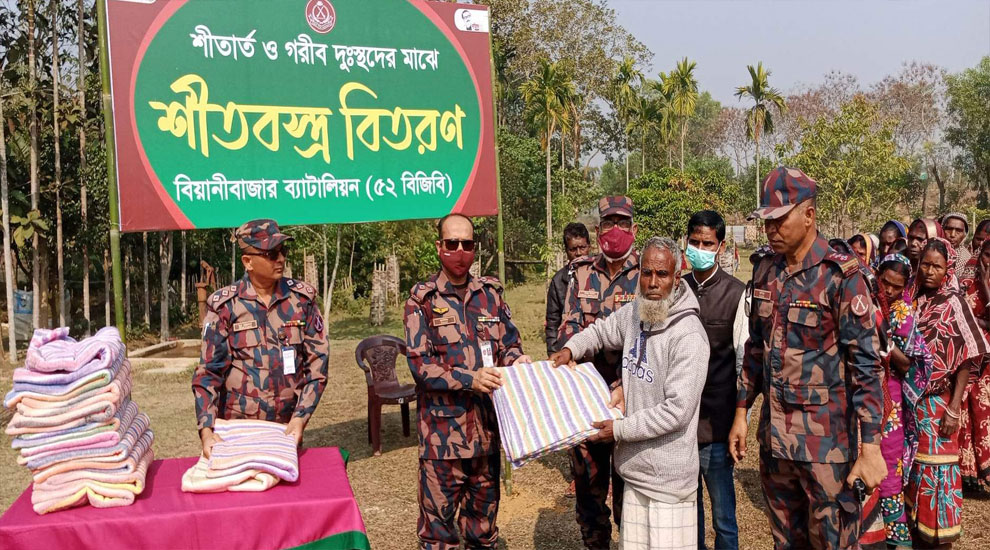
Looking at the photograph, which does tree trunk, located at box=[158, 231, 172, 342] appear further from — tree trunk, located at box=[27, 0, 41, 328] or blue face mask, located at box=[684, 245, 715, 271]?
blue face mask, located at box=[684, 245, 715, 271]

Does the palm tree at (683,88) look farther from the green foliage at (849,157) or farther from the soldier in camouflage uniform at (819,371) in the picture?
the soldier in camouflage uniform at (819,371)

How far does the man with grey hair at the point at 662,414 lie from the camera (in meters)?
3.12

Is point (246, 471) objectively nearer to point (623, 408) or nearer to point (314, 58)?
point (623, 408)

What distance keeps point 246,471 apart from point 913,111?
47.8 m

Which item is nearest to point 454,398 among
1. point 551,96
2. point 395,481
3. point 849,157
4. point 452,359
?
point 452,359

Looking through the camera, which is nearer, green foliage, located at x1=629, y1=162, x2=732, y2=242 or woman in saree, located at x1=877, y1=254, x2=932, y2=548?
woman in saree, located at x1=877, y1=254, x2=932, y2=548

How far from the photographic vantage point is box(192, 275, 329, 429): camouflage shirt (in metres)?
3.62

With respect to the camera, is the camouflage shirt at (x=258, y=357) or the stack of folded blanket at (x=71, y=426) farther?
the camouflage shirt at (x=258, y=357)

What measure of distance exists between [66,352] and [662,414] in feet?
7.86

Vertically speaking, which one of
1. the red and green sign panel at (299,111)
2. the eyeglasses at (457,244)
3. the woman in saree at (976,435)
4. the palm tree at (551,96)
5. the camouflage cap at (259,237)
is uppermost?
the palm tree at (551,96)

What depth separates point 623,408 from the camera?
346 cm

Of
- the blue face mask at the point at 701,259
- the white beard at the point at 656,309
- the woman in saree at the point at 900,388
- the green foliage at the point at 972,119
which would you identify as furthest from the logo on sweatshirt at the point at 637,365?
the green foliage at the point at 972,119

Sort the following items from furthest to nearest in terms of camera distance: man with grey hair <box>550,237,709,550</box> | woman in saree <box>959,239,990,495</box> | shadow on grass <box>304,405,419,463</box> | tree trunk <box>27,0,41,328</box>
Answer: tree trunk <box>27,0,41,328</box> < shadow on grass <box>304,405,419,463</box> < woman in saree <box>959,239,990,495</box> < man with grey hair <box>550,237,709,550</box>

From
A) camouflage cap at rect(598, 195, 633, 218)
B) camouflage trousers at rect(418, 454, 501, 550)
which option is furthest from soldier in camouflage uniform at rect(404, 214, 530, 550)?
camouflage cap at rect(598, 195, 633, 218)
